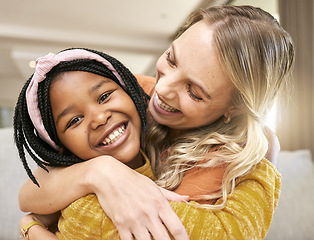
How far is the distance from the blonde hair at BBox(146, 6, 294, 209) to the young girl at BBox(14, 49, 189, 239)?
0.58ft

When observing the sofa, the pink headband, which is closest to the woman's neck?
the pink headband

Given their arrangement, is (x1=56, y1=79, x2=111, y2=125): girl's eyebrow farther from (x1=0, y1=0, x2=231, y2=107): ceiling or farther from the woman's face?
(x1=0, y1=0, x2=231, y2=107): ceiling

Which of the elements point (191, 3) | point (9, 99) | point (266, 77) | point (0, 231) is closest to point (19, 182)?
point (0, 231)

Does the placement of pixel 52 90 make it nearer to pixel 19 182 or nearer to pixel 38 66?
pixel 38 66

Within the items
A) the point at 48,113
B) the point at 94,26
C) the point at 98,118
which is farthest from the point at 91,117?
the point at 94,26

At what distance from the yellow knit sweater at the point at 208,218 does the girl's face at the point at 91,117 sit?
0.15 m

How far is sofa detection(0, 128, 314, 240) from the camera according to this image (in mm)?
1707

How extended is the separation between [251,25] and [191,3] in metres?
4.24

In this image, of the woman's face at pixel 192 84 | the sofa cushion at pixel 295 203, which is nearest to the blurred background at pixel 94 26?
the sofa cushion at pixel 295 203

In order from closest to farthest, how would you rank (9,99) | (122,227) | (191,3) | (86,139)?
(122,227) → (86,139) → (191,3) → (9,99)

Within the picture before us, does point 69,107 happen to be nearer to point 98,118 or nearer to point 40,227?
point 98,118

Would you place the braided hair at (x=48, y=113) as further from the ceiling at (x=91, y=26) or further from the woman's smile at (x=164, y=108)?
the ceiling at (x=91, y=26)

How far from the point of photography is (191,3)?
4949 millimetres

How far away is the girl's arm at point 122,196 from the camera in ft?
2.61
